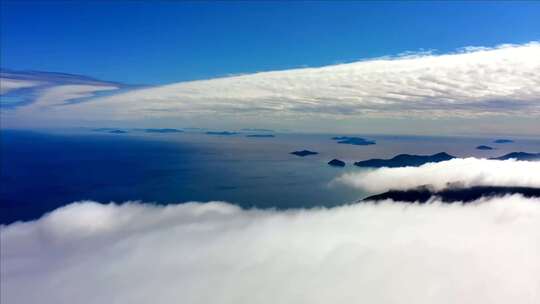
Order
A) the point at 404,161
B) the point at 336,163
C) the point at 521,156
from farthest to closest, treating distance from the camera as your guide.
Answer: the point at 336,163 → the point at 404,161 → the point at 521,156

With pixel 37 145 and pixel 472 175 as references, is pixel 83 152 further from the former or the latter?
pixel 472 175

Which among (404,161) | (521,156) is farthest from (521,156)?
(404,161)

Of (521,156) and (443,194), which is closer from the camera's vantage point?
(521,156)

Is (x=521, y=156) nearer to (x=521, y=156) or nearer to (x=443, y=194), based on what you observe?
(x=521, y=156)

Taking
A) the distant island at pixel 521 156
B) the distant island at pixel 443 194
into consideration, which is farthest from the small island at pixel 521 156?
the distant island at pixel 443 194

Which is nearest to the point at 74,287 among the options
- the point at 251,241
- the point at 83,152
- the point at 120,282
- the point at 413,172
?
the point at 120,282

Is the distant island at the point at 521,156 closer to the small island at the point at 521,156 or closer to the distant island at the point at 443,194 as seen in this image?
the small island at the point at 521,156

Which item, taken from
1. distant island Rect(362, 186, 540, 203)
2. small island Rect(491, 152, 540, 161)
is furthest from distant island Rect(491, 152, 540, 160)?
distant island Rect(362, 186, 540, 203)

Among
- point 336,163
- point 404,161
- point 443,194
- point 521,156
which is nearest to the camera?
point 521,156

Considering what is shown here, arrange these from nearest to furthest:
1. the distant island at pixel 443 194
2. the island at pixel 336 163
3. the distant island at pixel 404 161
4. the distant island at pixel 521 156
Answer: the distant island at pixel 521 156 < the distant island at pixel 404 161 < the island at pixel 336 163 < the distant island at pixel 443 194
